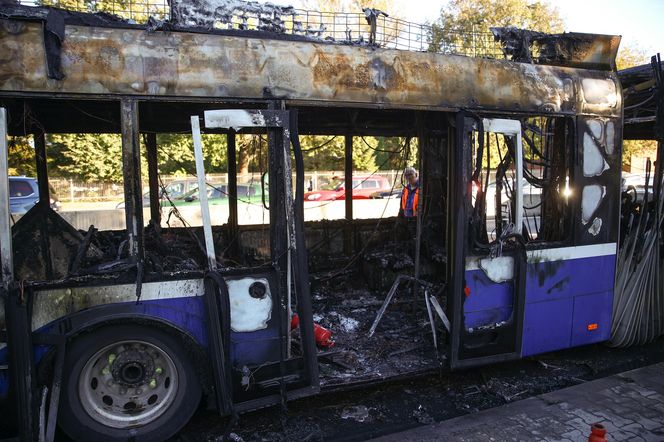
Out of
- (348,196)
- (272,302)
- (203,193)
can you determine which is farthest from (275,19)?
(348,196)

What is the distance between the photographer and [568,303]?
4684 millimetres

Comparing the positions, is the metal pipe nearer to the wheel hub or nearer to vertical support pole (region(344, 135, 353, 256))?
the wheel hub

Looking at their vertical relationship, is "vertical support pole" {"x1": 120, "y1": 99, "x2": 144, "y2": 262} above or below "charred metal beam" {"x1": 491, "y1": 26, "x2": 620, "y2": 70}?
below

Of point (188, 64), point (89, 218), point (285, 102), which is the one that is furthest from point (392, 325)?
point (89, 218)

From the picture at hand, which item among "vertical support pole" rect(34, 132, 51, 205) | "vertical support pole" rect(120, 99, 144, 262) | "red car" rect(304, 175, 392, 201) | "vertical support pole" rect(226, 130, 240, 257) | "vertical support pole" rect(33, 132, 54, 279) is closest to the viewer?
"vertical support pole" rect(120, 99, 144, 262)

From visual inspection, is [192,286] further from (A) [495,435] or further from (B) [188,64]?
(A) [495,435]

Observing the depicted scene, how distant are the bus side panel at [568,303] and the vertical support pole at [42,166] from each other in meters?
5.04

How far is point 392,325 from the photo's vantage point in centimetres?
532

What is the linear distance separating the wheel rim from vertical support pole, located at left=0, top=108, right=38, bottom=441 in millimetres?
376

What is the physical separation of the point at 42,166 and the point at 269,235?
3.28m

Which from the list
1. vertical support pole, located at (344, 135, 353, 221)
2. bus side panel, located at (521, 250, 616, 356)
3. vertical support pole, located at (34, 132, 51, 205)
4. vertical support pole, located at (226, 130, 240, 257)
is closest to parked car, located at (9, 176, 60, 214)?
vertical support pole, located at (34, 132, 51, 205)

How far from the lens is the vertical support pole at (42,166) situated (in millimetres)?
4883

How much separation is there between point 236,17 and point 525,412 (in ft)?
13.3

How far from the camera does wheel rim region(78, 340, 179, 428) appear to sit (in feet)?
11.0
